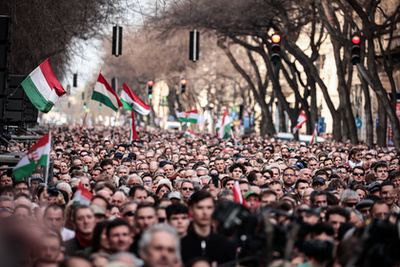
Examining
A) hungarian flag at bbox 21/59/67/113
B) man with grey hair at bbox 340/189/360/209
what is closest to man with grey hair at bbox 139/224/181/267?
man with grey hair at bbox 340/189/360/209

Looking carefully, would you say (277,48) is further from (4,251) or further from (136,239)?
(4,251)

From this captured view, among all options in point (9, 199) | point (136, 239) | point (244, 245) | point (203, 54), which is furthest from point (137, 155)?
point (203, 54)

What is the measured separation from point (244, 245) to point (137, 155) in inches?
573

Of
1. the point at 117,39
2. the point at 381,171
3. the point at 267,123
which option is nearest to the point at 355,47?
the point at 381,171

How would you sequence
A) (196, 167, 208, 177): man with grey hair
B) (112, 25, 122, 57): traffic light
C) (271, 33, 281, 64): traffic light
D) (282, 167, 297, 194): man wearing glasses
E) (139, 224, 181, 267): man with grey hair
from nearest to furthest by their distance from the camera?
(139, 224, 181, 267): man with grey hair < (282, 167, 297, 194): man wearing glasses < (196, 167, 208, 177): man with grey hair < (271, 33, 281, 64): traffic light < (112, 25, 122, 57): traffic light

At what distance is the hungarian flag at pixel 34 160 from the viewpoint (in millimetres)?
10992

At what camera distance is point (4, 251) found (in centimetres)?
512

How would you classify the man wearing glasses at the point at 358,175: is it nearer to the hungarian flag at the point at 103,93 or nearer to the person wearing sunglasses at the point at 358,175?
the person wearing sunglasses at the point at 358,175

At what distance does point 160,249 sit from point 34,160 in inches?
225

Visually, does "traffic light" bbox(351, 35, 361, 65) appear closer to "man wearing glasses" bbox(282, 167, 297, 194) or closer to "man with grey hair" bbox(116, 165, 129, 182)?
"man wearing glasses" bbox(282, 167, 297, 194)

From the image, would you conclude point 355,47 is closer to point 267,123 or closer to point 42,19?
point 42,19

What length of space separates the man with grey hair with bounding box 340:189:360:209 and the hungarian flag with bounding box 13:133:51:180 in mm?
4061

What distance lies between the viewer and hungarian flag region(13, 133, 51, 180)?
36.1 feet

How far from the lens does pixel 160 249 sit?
5.76 metres
